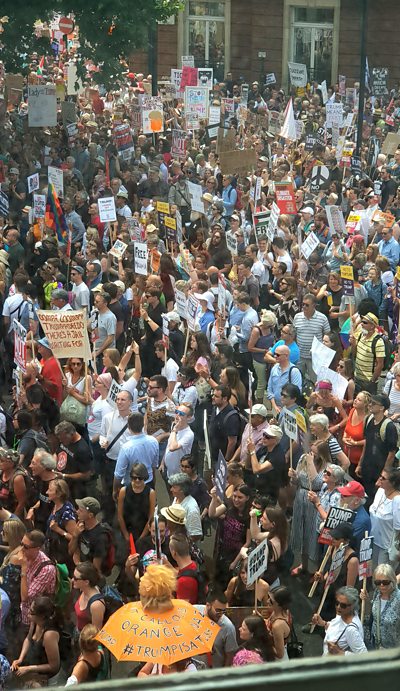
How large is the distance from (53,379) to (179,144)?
37.3 ft

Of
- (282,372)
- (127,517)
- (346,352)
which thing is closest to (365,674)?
(127,517)

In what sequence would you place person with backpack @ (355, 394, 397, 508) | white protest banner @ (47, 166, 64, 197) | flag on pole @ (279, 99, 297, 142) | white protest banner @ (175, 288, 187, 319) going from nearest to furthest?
1. person with backpack @ (355, 394, 397, 508)
2. white protest banner @ (175, 288, 187, 319)
3. white protest banner @ (47, 166, 64, 197)
4. flag on pole @ (279, 99, 297, 142)

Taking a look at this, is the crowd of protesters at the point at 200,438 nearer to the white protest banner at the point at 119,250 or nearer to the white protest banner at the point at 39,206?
the white protest banner at the point at 119,250

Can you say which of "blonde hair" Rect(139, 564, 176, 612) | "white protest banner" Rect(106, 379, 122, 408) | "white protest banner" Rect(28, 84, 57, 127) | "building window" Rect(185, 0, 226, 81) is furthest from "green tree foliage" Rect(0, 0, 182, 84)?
"building window" Rect(185, 0, 226, 81)

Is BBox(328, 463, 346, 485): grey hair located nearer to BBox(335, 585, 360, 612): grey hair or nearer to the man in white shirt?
the man in white shirt

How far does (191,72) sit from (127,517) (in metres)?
20.3

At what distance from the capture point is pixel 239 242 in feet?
46.7

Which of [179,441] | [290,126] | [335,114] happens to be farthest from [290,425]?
[335,114]

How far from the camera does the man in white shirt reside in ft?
26.5

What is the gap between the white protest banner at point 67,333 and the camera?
942cm

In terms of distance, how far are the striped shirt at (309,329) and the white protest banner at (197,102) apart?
12.8 m

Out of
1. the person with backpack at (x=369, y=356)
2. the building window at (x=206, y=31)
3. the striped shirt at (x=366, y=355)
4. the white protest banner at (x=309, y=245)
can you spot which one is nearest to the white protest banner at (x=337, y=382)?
the person with backpack at (x=369, y=356)

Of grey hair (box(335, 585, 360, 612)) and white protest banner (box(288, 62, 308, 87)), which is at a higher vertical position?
white protest banner (box(288, 62, 308, 87))

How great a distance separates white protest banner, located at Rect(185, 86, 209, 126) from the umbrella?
1837 centimetres
